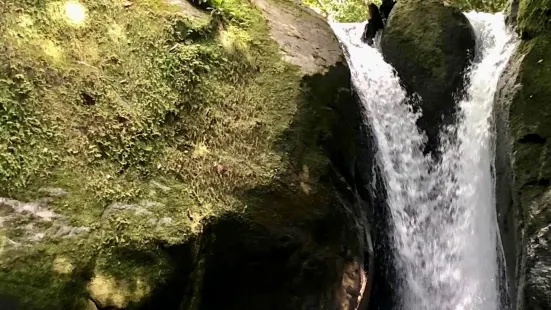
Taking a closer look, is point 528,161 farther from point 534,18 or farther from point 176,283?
point 176,283

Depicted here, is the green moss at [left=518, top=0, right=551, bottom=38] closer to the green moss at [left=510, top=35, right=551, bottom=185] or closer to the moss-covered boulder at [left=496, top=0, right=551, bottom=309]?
the moss-covered boulder at [left=496, top=0, right=551, bottom=309]

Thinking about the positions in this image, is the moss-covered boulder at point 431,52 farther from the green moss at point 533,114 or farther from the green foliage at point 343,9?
the green foliage at point 343,9

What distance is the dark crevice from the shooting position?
4.46m

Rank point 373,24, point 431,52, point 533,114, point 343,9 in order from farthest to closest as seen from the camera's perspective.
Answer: point 343,9, point 373,24, point 431,52, point 533,114

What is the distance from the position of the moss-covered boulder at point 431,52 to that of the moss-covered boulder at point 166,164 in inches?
89.2

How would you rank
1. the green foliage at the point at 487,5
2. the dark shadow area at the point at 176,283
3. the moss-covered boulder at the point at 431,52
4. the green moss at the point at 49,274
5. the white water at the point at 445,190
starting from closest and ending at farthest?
the green moss at the point at 49,274
the dark shadow area at the point at 176,283
the white water at the point at 445,190
the moss-covered boulder at the point at 431,52
the green foliage at the point at 487,5

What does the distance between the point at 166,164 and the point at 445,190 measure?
363 cm

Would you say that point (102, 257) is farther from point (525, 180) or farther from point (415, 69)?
point (415, 69)

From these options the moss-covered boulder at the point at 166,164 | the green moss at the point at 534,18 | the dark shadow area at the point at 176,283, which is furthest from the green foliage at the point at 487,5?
the dark shadow area at the point at 176,283

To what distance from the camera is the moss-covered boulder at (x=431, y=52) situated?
6.61 meters

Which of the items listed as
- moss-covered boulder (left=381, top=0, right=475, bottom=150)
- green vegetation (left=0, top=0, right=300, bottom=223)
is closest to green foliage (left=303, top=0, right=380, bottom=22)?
moss-covered boulder (left=381, top=0, right=475, bottom=150)

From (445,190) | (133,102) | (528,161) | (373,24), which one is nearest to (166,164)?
(133,102)

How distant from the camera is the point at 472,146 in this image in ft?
18.8

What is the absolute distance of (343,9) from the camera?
527 inches
